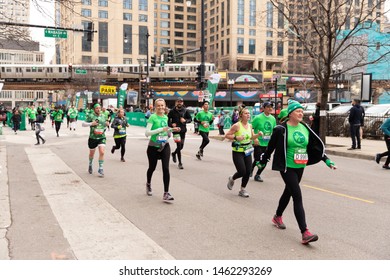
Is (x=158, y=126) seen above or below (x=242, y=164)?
above

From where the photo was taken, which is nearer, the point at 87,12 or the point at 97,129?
the point at 97,129

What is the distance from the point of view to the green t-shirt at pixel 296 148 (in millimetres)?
5156

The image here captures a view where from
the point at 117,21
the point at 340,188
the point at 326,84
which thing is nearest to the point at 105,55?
the point at 117,21

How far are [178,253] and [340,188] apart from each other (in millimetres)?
5214

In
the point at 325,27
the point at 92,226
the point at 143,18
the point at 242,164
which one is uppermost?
the point at 143,18

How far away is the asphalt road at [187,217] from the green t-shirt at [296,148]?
982mm

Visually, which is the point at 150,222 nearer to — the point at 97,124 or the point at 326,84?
the point at 97,124

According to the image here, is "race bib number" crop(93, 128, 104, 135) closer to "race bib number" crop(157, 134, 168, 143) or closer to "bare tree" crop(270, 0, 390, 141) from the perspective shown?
"race bib number" crop(157, 134, 168, 143)

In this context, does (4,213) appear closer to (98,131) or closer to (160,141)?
(160,141)

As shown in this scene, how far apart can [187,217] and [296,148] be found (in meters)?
2.07

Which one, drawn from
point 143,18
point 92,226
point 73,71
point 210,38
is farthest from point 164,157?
point 210,38

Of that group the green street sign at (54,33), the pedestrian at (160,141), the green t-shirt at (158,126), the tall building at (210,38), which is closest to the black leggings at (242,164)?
the pedestrian at (160,141)

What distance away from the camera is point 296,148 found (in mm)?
5172

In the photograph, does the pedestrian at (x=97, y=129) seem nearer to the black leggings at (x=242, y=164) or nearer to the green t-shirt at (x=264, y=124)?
the green t-shirt at (x=264, y=124)
